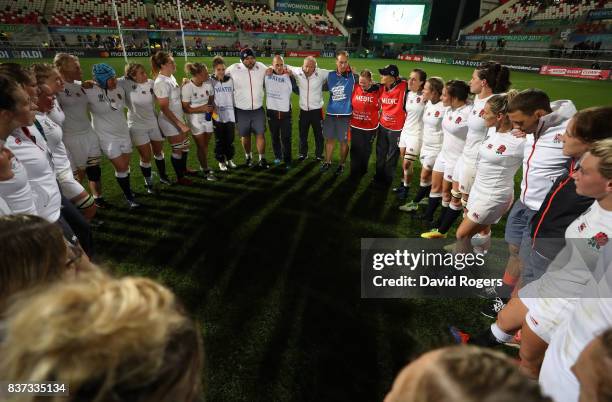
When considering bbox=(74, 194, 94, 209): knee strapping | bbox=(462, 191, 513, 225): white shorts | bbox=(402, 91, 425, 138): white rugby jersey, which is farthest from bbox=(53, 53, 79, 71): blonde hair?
bbox=(462, 191, 513, 225): white shorts

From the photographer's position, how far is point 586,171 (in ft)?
5.72

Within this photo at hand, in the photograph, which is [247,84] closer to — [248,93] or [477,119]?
[248,93]

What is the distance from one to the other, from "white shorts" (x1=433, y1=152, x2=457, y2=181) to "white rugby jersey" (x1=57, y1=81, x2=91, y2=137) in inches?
201

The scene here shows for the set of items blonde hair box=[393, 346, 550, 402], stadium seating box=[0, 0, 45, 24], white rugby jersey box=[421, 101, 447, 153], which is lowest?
white rugby jersey box=[421, 101, 447, 153]

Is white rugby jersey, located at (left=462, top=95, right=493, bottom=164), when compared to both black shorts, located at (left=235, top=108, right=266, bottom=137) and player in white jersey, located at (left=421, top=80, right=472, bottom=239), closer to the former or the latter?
player in white jersey, located at (left=421, top=80, right=472, bottom=239)

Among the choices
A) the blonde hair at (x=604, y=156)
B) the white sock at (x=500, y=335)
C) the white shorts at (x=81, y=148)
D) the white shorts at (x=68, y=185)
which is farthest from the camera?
the white shorts at (x=81, y=148)

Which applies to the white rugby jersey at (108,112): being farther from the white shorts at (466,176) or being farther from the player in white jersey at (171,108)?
the white shorts at (466,176)

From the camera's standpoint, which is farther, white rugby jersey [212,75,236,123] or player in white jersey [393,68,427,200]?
white rugby jersey [212,75,236,123]

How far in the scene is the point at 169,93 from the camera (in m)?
5.34

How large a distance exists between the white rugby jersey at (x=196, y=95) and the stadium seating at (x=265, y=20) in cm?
3552

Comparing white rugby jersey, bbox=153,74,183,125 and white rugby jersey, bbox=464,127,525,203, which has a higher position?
white rugby jersey, bbox=153,74,183,125

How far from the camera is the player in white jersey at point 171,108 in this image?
519 centimetres

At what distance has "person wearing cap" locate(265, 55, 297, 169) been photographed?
6.49 m

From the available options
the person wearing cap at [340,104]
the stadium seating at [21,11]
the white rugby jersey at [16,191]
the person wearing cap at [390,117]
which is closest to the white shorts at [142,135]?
the white rugby jersey at [16,191]
